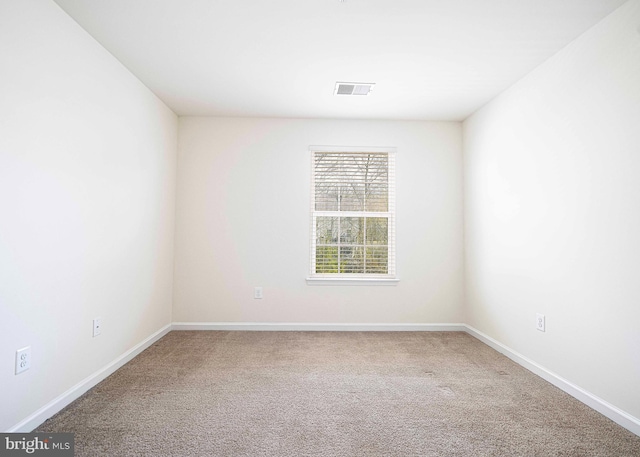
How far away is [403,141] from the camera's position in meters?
4.10

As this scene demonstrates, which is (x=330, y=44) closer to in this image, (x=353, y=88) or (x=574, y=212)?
(x=353, y=88)

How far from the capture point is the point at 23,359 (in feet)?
6.11

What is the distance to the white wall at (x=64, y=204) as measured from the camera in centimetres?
179

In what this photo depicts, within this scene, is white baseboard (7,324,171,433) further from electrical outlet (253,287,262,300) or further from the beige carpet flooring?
electrical outlet (253,287,262,300)

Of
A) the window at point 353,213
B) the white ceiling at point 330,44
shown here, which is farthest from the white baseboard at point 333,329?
the white ceiling at point 330,44

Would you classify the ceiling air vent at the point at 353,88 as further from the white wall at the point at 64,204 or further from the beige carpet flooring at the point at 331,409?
the beige carpet flooring at the point at 331,409

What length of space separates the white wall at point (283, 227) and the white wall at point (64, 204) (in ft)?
2.35

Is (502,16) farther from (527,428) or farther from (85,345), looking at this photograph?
(85,345)

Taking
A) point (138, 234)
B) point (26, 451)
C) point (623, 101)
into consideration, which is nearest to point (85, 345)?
point (26, 451)

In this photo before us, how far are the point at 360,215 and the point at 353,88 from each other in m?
1.48

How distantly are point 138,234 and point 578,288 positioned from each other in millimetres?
3589
